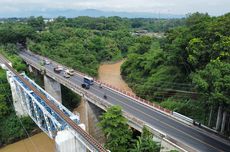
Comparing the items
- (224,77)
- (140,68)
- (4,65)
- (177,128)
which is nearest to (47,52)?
(4,65)

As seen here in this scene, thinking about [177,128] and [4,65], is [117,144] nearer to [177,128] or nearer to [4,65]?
[177,128]

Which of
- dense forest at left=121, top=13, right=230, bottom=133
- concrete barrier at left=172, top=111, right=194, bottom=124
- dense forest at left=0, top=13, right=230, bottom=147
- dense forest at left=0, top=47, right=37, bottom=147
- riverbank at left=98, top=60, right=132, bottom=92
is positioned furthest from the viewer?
riverbank at left=98, top=60, right=132, bottom=92

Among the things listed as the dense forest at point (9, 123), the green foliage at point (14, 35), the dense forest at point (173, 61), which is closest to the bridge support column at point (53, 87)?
the dense forest at point (173, 61)

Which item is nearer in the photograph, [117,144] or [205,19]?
[117,144]

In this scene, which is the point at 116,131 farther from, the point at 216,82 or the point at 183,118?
the point at 216,82

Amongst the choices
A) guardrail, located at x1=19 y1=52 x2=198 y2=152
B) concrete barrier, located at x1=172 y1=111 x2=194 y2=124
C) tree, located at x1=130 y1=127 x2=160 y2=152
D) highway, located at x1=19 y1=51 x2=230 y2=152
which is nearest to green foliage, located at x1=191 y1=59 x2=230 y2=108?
highway, located at x1=19 y1=51 x2=230 y2=152

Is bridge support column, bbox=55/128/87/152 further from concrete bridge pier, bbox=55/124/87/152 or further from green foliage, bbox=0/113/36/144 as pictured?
green foliage, bbox=0/113/36/144

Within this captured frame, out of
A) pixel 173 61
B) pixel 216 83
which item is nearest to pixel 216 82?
pixel 216 83
